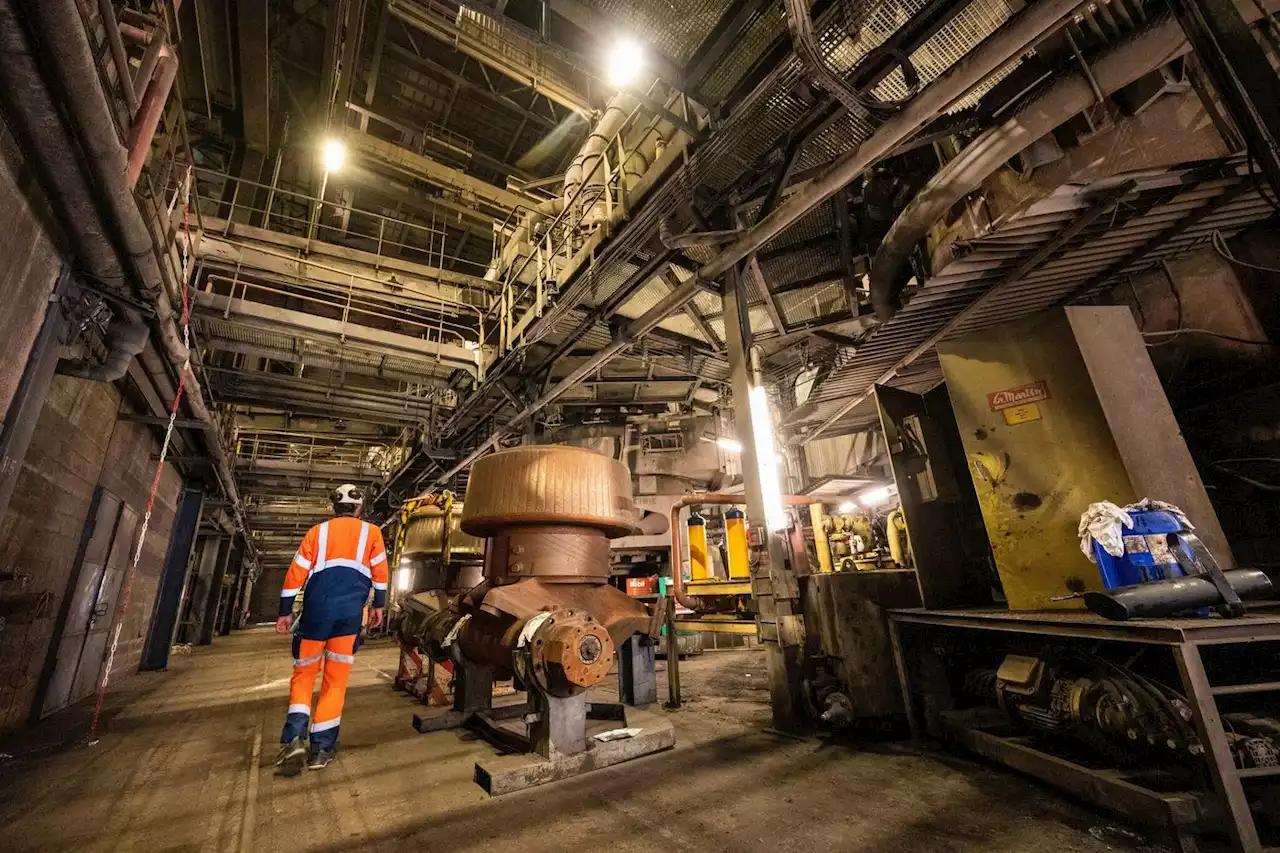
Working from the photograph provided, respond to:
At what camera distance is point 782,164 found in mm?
4105

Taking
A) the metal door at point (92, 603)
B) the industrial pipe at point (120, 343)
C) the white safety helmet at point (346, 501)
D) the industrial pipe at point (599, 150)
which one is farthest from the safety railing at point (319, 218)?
the white safety helmet at point (346, 501)

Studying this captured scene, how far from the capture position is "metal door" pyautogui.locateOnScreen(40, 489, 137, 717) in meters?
4.82

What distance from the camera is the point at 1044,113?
2758 mm

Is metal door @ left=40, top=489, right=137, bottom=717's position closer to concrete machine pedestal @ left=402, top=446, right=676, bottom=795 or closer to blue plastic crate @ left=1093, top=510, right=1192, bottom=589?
concrete machine pedestal @ left=402, top=446, right=676, bottom=795

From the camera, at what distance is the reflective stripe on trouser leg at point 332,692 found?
3156 mm

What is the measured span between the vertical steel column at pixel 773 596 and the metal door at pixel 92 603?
6681 millimetres

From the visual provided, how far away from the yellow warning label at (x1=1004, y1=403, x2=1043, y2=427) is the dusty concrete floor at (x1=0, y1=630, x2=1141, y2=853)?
87.0 inches

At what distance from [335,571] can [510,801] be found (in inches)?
80.7

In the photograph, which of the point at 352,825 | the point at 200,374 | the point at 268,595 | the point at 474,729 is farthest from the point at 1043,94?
the point at 268,595

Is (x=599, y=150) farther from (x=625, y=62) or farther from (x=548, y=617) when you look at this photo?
(x=548, y=617)

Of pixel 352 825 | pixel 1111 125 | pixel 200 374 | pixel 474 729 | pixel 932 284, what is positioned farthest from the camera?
pixel 200 374

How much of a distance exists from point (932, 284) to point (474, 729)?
4901mm

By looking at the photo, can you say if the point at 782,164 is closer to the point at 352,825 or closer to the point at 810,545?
the point at 352,825

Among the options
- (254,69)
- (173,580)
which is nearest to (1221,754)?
(254,69)
